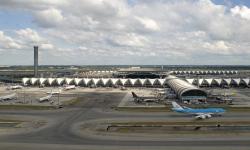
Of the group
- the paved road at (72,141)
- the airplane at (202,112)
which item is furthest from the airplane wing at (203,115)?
the paved road at (72,141)

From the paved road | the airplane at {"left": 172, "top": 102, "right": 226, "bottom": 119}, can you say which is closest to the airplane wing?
the airplane at {"left": 172, "top": 102, "right": 226, "bottom": 119}

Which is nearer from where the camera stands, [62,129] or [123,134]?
[123,134]

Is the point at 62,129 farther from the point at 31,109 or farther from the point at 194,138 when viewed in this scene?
the point at 31,109

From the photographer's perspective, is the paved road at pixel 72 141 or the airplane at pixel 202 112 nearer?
the paved road at pixel 72 141

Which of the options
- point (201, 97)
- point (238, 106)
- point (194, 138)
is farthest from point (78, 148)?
point (201, 97)

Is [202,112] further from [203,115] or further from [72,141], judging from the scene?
[72,141]

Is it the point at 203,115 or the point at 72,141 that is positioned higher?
the point at 203,115

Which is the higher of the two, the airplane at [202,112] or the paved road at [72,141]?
the airplane at [202,112]

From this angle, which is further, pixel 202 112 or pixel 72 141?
pixel 202 112

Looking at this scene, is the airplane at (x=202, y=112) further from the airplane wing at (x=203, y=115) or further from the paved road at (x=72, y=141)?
the paved road at (x=72, y=141)

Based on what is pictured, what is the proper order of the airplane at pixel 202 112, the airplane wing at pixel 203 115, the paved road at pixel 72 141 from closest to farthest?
the paved road at pixel 72 141, the airplane wing at pixel 203 115, the airplane at pixel 202 112

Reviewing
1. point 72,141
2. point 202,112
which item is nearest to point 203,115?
point 202,112
